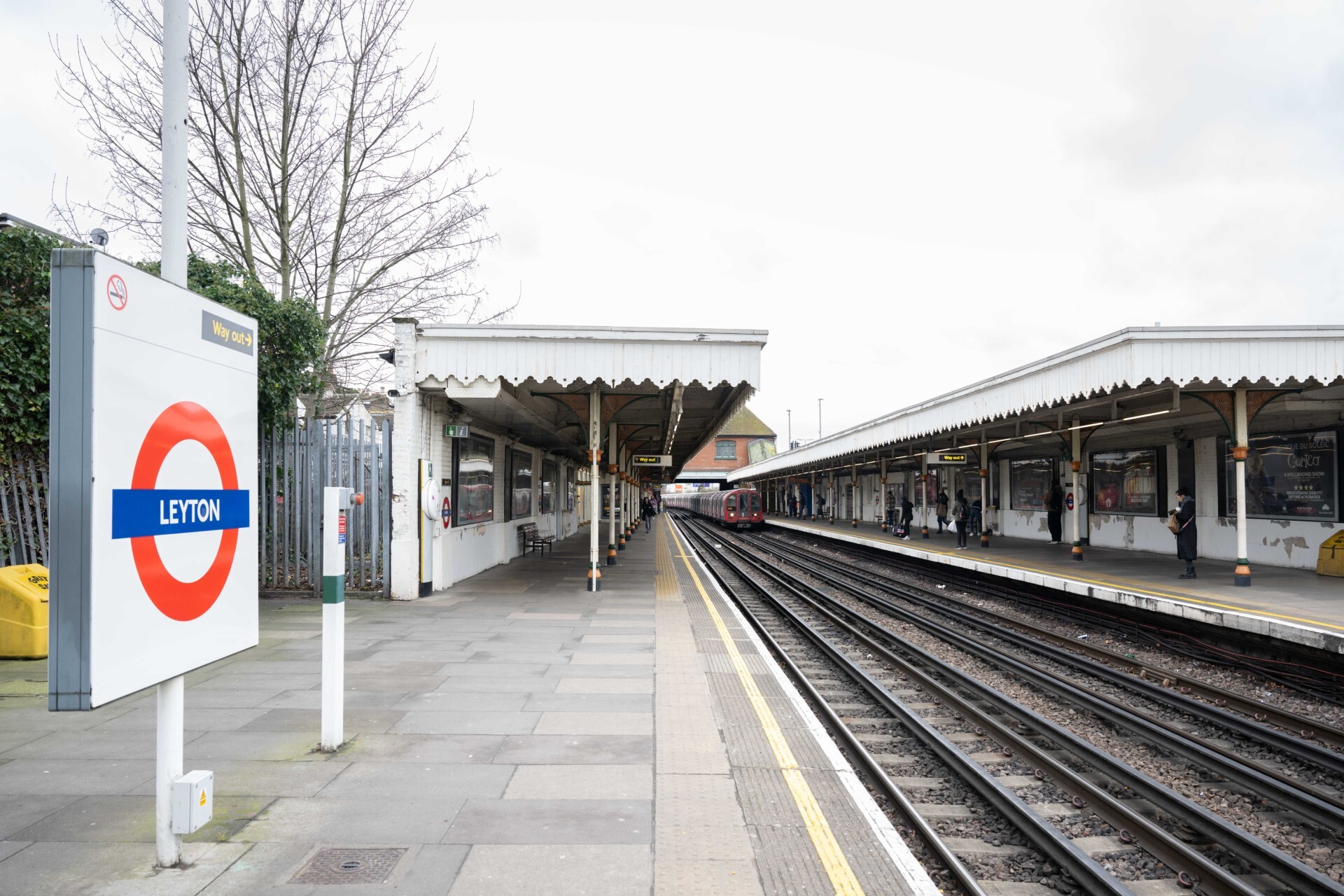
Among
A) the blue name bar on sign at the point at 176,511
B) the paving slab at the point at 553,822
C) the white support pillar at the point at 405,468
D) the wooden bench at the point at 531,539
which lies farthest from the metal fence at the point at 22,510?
the wooden bench at the point at 531,539

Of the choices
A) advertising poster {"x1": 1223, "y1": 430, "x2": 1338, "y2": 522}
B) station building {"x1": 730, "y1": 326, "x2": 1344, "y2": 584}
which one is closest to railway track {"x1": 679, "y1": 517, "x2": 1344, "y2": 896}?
station building {"x1": 730, "y1": 326, "x2": 1344, "y2": 584}

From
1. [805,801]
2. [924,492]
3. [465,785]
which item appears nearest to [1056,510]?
[924,492]

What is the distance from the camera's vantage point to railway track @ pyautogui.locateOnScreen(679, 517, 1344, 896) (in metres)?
4.13

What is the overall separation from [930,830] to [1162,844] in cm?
131

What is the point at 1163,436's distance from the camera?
17531 millimetres

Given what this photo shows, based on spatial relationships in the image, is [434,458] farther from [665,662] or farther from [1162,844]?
[1162,844]

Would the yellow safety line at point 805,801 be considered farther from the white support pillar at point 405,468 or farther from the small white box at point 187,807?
the white support pillar at point 405,468

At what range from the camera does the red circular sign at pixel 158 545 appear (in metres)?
3.10

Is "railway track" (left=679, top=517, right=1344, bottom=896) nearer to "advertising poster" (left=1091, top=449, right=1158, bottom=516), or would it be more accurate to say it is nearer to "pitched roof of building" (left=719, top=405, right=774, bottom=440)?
"advertising poster" (left=1091, top=449, right=1158, bottom=516)

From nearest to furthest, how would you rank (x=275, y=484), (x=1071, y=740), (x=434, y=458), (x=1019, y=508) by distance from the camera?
(x=1071, y=740) → (x=275, y=484) → (x=434, y=458) → (x=1019, y=508)

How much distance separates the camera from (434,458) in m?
13.1

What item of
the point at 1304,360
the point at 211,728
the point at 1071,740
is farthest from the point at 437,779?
the point at 1304,360

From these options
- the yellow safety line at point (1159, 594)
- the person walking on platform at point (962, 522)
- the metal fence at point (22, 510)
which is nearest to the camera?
the yellow safety line at point (1159, 594)

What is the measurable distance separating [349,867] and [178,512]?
172 centimetres
